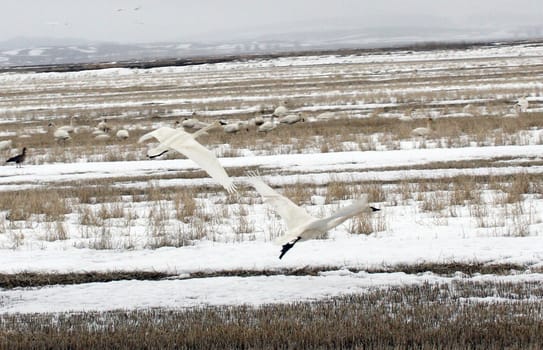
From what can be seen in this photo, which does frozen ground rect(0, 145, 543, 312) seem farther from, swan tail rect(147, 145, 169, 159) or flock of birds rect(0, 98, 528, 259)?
swan tail rect(147, 145, 169, 159)

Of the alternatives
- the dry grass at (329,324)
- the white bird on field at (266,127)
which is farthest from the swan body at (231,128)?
the dry grass at (329,324)

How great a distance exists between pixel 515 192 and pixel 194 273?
6240mm

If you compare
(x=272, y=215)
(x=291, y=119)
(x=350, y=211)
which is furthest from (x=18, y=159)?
(x=350, y=211)

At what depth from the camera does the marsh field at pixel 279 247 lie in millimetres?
6582

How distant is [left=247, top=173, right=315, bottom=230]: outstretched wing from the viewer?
6941 mm

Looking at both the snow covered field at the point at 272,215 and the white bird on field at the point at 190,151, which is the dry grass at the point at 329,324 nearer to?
the snow covered field at the point at 272,215

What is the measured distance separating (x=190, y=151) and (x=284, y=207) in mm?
1598

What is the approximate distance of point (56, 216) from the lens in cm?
1299

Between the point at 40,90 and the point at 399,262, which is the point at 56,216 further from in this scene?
the point at 40,90

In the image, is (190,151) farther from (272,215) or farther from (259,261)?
(272,215)

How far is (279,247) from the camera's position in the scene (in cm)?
994

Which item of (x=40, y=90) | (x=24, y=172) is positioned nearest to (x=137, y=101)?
(x=40, y=90)

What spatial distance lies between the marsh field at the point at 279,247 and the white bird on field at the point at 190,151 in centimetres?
112

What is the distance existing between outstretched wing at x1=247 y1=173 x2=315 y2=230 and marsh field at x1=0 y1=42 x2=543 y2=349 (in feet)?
2.54
